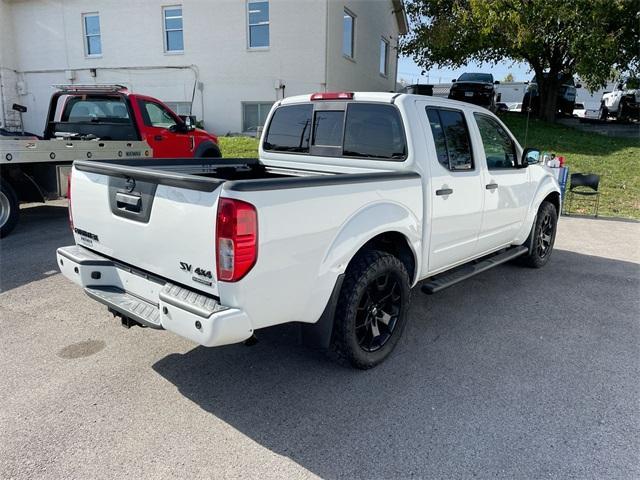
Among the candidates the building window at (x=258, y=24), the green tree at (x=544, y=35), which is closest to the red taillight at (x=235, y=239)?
the green tree at (x=544, y=35)

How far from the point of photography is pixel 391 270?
134 inches

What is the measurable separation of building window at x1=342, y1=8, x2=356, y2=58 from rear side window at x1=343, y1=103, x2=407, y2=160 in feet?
48.9

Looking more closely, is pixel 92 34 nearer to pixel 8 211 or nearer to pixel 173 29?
pixel 173 29

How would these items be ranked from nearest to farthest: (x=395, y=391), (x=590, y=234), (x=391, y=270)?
1. (x=395, y=391)
2. (x=391, y=270)
3. (x=590, y=234)

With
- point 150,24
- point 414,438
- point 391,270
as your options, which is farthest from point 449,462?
point 150,24

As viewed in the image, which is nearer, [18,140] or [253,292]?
[253,292]

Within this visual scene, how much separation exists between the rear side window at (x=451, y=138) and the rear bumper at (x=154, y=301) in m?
2.29

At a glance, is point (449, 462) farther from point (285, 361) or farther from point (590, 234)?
point (590, 234)

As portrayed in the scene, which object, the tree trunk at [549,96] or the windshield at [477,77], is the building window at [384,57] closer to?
the windshield at [477,77]

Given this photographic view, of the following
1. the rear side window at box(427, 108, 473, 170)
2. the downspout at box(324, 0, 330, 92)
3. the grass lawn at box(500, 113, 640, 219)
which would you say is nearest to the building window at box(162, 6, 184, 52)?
the downspout at box(324, 0, 330, 92)

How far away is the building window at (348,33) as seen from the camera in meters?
17.8

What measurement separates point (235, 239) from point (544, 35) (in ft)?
51.3

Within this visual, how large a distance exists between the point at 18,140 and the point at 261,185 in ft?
Result: 18.6

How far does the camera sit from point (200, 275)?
8.55 ft
